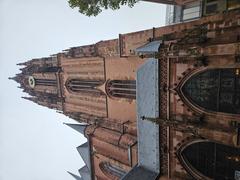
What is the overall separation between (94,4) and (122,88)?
6.77m

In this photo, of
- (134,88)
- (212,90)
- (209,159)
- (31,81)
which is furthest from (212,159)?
(31,81)

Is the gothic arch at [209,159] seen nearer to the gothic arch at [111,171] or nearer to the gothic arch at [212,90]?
the gothic arch at [212,90]

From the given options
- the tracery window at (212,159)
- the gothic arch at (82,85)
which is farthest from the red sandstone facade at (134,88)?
the tracery window at (212,159)

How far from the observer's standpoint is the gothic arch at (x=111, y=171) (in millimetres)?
25144

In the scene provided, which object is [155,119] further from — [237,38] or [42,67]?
[42,67]

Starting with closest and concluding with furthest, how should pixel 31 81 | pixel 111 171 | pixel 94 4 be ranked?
pixel 94 4
pixel 111 171
pixel 31 81

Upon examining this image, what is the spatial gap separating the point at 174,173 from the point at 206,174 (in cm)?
185

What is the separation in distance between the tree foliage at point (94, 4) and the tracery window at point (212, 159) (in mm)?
9552

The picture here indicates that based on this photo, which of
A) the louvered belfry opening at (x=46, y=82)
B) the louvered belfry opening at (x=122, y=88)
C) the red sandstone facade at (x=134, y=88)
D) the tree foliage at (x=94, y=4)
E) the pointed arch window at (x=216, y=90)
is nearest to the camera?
the pointed arch window at (x=216, y=90)

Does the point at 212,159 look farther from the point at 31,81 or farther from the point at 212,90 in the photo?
the point at 31,81

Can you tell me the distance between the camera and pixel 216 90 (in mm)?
15180

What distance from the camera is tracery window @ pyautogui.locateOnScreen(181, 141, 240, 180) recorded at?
1492 cm

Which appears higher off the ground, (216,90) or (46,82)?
(216,90)

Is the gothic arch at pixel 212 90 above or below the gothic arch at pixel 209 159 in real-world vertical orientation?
above
